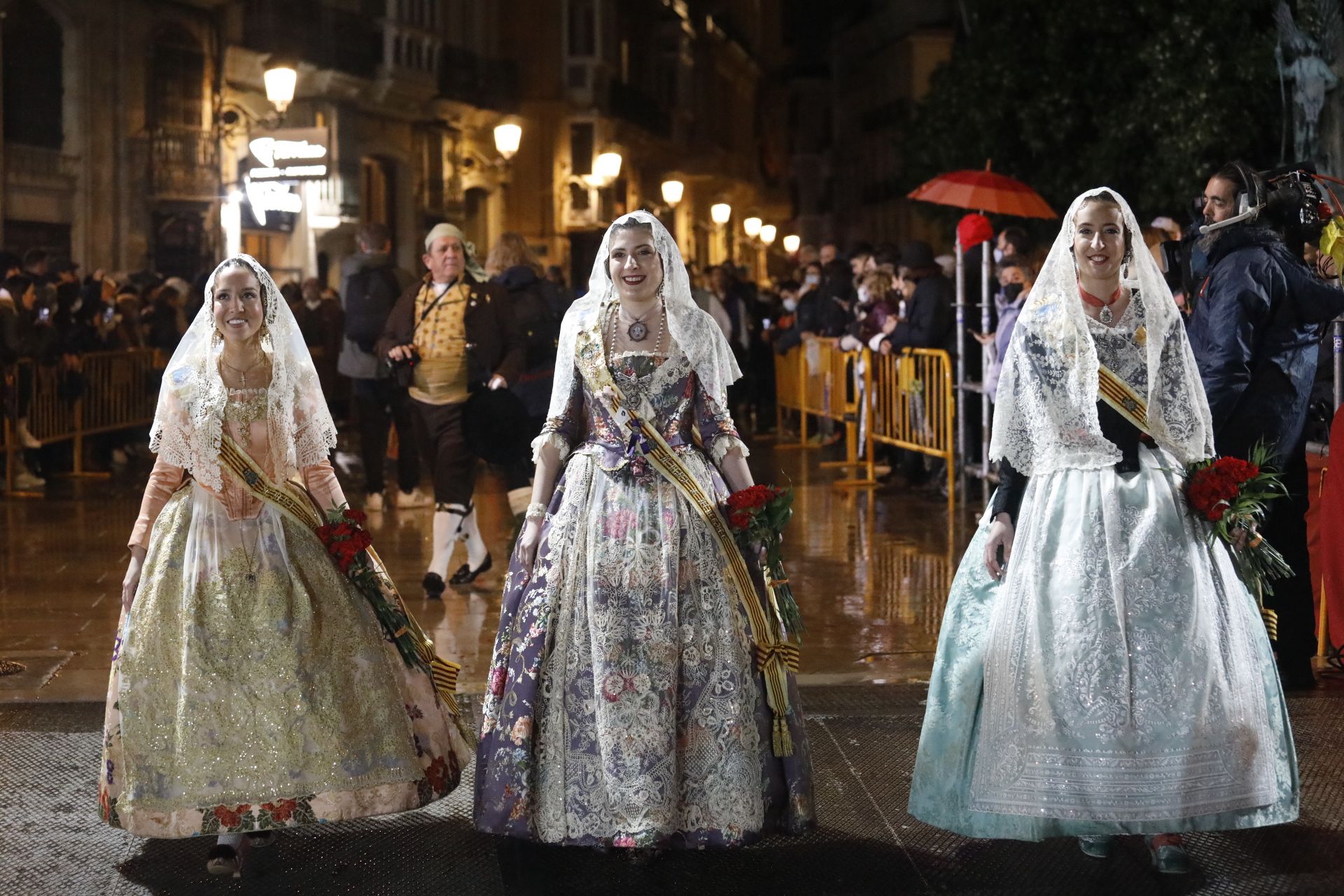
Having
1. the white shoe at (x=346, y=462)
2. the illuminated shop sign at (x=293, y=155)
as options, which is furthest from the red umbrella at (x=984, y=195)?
the illuminated shop sign at (x=293, y=155)

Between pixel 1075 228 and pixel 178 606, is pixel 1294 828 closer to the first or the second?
pixel 1075 228

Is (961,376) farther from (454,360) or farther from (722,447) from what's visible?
(722,447)

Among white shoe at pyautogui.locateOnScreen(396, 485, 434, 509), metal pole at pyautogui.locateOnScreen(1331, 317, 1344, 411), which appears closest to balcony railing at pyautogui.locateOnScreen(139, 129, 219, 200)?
white shoe at pyautogui.locateOnScreen(396, 485, 434, 509)

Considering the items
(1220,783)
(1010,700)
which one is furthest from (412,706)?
(1220,783)

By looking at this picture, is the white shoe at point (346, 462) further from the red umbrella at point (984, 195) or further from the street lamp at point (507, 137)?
the street lamp at point (507, 137)

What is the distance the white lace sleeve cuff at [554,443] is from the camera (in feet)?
17.0

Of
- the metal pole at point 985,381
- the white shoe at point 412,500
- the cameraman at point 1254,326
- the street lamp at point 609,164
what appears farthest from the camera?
the street lamp at point 609,164

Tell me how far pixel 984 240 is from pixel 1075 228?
6.87m

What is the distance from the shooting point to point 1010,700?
4805 millimetres

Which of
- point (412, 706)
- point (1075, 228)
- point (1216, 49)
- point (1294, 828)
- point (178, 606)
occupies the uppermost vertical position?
point (1216, 49)

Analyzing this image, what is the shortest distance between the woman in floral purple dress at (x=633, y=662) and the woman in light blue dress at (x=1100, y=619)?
54 centimetres

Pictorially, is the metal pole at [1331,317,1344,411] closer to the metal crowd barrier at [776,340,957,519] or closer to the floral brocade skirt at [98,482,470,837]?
the floral brocade skirt at [98,482,470,837]

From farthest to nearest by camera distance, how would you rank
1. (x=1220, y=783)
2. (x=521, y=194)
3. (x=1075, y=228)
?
(x=521, y=194) < (x=1075, y=228) < (x=1220, y=783)

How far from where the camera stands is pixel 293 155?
51.8 ft
